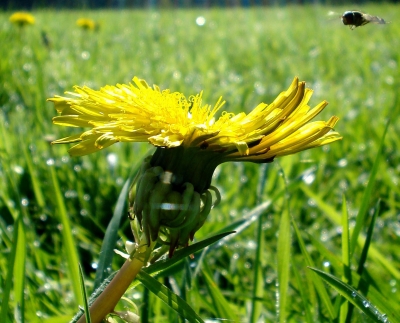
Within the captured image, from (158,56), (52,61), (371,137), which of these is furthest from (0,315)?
(158,56)

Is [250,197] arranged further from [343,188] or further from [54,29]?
[54,29]

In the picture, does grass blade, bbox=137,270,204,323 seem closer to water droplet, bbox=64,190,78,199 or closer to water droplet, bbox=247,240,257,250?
water droplet, bbox=247,240,257,250

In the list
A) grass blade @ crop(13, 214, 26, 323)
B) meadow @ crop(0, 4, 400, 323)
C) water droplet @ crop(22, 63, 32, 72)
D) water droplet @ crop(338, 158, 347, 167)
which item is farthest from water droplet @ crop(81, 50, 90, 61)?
grass blade @ crop(13, 214, 26, 323)

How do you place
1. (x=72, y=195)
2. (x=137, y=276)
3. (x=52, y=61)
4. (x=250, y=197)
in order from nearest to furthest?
(x=137, y=276) → (x=72, y=195) → (x=250, y=197) → (x=52, y=61)

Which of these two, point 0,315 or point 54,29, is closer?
point 0,315

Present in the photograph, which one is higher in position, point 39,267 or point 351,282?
point 351,282

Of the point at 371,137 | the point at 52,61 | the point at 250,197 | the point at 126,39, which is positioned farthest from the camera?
the point at 126,39

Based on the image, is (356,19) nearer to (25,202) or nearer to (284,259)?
(284,259)
